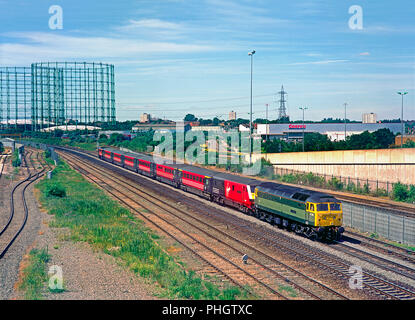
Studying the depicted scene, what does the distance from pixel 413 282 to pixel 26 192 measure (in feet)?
140

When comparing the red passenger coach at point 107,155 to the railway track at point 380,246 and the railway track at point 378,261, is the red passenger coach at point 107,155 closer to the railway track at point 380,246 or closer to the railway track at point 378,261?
the railway track at point 380,246

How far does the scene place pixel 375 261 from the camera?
80.9 feet

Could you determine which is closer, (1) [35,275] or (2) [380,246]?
(1) [35,275]

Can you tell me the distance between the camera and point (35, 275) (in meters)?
20.9

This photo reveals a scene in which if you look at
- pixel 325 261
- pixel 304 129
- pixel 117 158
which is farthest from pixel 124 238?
pixel 304 129

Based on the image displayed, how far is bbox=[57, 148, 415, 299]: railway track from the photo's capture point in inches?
782

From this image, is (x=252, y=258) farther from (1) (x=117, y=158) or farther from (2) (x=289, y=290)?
(1) (x=117, y=158)

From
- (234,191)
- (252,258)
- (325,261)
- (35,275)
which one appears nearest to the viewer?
(35,275)

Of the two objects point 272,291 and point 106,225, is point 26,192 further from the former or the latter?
point 272,291

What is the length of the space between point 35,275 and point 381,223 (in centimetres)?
2250

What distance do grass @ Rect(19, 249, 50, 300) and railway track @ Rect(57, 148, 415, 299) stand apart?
43.7 ft

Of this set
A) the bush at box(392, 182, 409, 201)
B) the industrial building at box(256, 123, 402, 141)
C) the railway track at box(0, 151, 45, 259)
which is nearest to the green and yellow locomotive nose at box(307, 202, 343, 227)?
the railway track at box(0, 151, 45, 259)

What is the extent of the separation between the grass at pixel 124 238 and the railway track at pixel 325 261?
6028 mm

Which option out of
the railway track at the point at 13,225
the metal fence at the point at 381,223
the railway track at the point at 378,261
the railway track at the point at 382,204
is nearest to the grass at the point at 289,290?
the railway track at the point at 378,261
